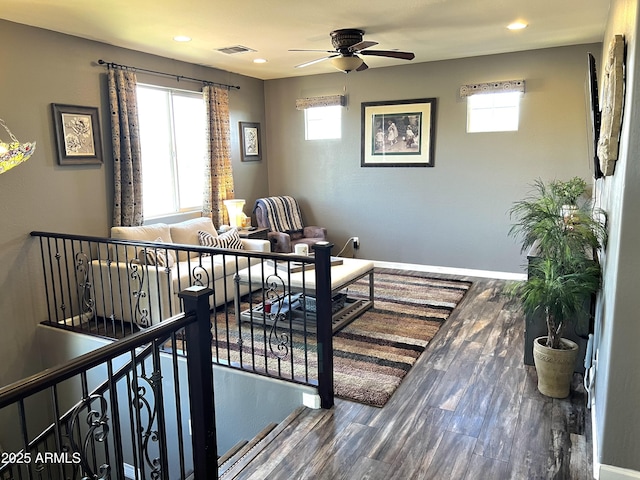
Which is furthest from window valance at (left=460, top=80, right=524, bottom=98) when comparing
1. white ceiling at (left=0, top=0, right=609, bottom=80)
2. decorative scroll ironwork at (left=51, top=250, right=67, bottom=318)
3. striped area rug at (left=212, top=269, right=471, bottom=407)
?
decorative scroll ironwork at (left=51, top=250, right=67, bottom=318)

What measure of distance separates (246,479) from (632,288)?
1.99 m

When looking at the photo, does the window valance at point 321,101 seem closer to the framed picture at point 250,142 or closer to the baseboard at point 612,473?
the framed picture at point 250,142

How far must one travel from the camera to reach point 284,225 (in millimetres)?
6574

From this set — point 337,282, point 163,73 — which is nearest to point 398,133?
point 337,282

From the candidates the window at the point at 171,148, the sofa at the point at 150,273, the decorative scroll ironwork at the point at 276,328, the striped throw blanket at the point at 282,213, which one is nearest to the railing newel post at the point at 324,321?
the decorative scroll ironwork at the point at 276,328

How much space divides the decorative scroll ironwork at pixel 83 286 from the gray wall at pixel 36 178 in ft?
0.96

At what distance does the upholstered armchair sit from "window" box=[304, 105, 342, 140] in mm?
985

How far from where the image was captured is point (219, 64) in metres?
5.84

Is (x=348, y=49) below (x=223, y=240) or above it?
above

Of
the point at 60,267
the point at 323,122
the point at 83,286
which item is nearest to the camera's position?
the point at 83,286

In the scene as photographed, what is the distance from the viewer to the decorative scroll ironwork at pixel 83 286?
4324mm

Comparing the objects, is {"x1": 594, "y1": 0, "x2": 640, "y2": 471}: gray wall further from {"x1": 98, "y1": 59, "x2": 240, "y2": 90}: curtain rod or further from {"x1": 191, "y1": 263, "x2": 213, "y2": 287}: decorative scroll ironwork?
{"x1": 98, "y1": 59, "x2": 240, "y2": 90}: curtain rod

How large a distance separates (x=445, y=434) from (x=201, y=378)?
1.57 metres

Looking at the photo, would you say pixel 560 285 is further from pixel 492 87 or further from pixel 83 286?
pixel 83 286
